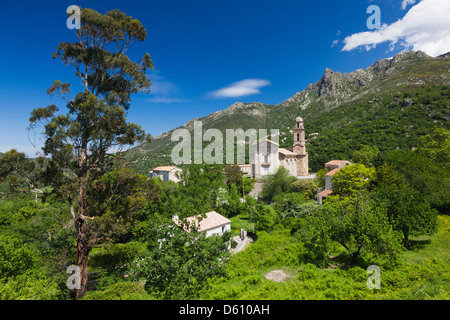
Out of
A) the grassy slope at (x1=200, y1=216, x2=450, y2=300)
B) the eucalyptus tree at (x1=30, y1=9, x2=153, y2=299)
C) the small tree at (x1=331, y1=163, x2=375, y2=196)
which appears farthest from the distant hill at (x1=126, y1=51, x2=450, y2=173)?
the small tree at (x1=331, y1=163, x2=375, y2=196)

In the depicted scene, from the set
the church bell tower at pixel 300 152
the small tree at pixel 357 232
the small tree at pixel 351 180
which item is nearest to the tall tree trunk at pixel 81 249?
the small tree at pixel 357 232

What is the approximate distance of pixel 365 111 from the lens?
6512cm

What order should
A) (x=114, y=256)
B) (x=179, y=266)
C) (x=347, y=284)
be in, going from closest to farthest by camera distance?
(x=179, y=266) → (x=347, y=284) → (x=114, y=256)

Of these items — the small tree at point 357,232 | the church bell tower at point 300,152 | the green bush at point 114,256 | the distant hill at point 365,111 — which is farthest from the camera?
the distant hill at point 365,111

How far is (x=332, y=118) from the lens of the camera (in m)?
73.0

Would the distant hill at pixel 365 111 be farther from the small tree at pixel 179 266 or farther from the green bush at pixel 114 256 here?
the small tree at pixel 179 266

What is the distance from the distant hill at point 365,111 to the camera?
4931 cm

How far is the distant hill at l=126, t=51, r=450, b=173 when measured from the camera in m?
49.3

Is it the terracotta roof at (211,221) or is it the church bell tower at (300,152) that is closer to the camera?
the terracotta roof at (211,221)

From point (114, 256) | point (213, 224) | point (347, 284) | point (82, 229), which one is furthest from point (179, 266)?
point (213, 224)

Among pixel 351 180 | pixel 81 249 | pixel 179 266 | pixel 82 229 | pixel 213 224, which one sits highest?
pixel 351 180

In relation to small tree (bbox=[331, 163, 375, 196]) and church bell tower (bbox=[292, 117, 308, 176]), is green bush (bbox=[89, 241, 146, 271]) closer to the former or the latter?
small tree (bbox=[331, 163, 375, 196])

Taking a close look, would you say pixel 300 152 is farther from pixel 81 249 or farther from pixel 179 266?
pixel 81 249
